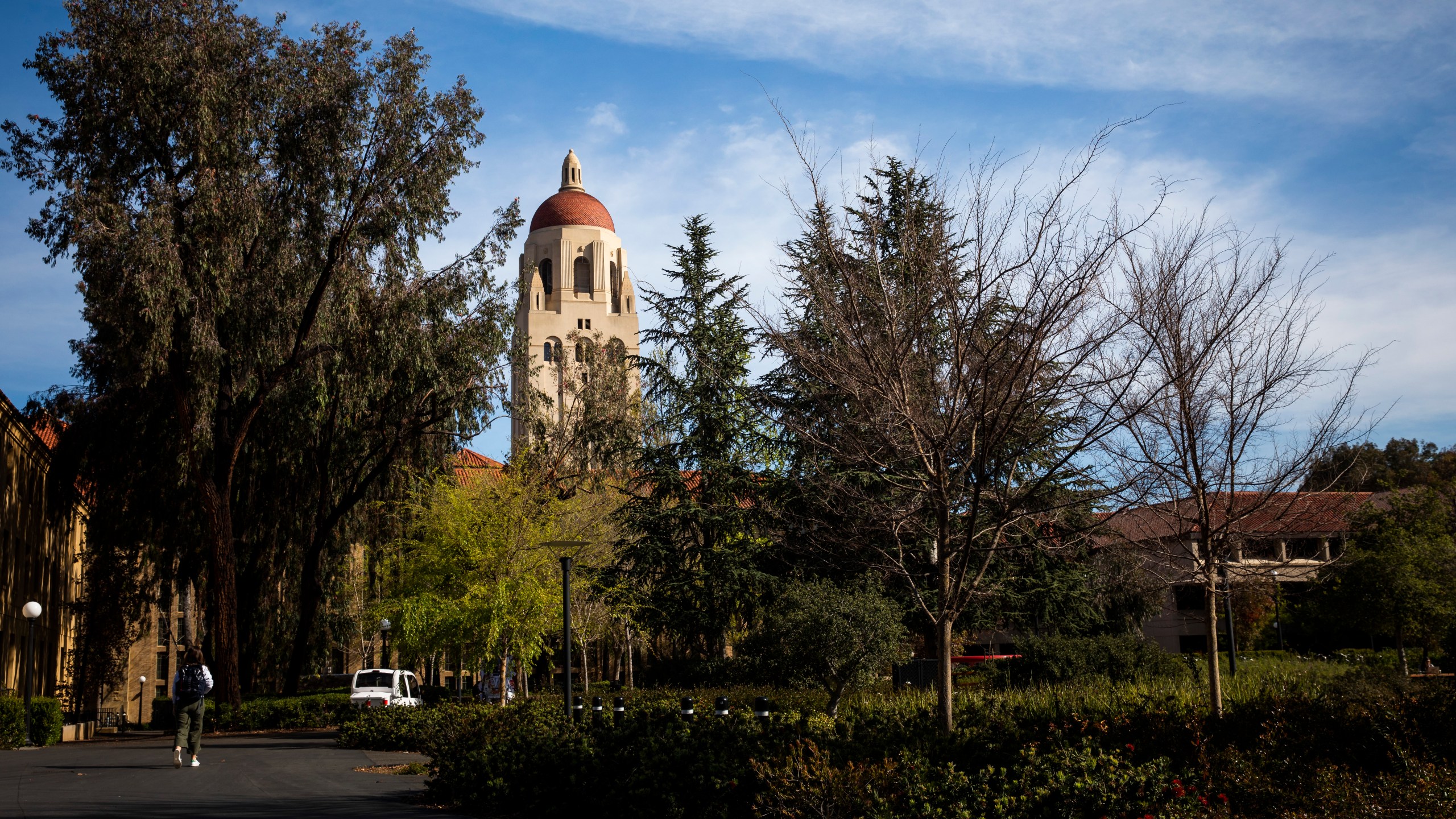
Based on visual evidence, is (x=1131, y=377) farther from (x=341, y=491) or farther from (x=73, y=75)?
(x=341, y=491)

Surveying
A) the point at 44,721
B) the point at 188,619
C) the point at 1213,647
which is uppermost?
the point at 1213,647

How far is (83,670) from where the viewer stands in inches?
1478

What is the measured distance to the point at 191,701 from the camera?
47.4ft

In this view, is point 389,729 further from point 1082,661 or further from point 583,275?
point 583,275

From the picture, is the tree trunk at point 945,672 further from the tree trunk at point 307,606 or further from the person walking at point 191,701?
the tree trunk at point 307,606

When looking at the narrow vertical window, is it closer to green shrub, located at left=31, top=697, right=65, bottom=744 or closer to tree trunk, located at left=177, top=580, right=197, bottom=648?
tree trunk, located at left=177, top=580, right=197, bottom=648

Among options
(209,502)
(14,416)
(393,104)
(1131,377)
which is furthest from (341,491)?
(1131,377)

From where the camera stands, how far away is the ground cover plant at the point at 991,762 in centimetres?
753

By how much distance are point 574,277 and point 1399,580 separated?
70.4 m

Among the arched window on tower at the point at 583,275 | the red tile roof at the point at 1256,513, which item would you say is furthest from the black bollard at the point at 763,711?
the arched window on tower at the point at 583,275

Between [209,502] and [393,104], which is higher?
[393,104]

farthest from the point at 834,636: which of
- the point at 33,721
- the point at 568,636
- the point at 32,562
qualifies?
the point at 32,562

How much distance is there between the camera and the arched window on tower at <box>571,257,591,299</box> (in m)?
94.1

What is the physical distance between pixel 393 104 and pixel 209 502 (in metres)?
10.0
